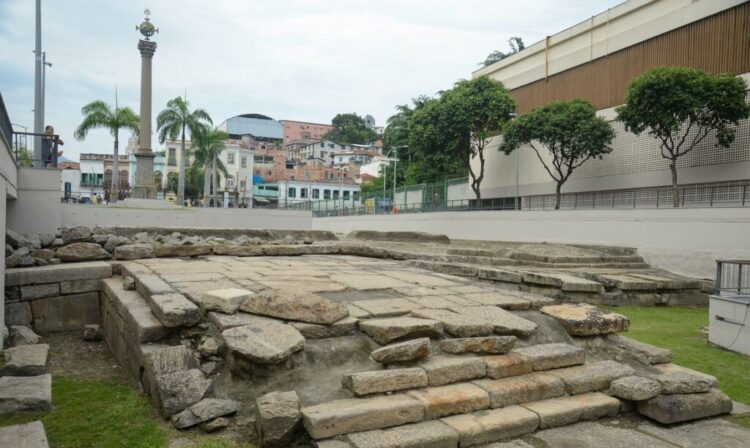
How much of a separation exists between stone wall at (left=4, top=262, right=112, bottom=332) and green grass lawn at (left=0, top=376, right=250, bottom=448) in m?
2.51

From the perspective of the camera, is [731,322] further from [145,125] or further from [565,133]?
[145,125]

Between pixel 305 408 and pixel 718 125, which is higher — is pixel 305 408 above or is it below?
below

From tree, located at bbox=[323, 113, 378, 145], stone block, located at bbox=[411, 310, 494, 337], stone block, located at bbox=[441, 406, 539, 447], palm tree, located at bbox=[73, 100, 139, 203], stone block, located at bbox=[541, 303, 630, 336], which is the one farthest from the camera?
tree, located at bbox=[323, 113, 378, 145]

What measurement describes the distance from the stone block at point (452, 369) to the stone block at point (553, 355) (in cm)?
42

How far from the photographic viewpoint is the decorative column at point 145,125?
27.9 metres

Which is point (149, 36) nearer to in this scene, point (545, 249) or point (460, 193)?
point (460, 193)

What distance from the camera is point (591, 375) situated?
374 cm

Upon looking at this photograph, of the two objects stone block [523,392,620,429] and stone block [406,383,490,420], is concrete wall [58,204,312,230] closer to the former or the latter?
stone block [406,383,490,420]

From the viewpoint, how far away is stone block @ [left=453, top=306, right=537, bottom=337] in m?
4.09

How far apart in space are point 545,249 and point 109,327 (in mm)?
11089

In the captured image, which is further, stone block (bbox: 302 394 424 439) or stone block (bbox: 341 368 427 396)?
stone block (bbox: 341 368 427 396)

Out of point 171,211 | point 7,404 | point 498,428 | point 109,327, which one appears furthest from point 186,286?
point 171,211

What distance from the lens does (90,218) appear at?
19.0 m

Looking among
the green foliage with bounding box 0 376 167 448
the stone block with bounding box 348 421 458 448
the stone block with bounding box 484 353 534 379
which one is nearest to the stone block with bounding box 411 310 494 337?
the stone block with bounding box 484 353 534 379
